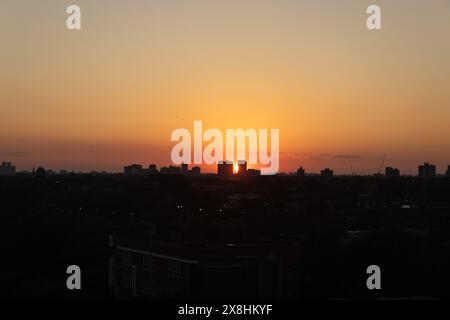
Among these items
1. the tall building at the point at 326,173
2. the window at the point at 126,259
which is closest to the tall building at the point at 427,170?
the tall building at the point at 326,173

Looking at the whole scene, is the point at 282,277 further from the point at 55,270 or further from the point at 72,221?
the point at 72,221

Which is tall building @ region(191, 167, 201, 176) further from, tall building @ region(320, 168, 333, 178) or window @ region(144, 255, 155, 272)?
window @ region(144, 255, 155, 272)

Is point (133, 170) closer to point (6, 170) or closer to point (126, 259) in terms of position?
point (6, 170)

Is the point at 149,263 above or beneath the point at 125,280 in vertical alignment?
above

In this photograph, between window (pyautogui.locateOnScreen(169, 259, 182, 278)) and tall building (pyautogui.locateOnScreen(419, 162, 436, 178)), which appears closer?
window (pyautogui.locateOnScreen(169, 259, 182, 278))

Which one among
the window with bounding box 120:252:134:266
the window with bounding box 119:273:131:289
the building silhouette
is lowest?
the window with bounding box 119:273:131:289

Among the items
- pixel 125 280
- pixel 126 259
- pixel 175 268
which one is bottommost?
pixel 125 280

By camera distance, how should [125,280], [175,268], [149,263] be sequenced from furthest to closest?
[125,280], [149,263], [175,268]

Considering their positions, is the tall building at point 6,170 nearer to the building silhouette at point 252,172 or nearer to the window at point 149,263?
the building silhouette at point 252,172

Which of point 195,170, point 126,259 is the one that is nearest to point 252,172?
point 195,170

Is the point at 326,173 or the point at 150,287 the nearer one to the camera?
the point at 150,287

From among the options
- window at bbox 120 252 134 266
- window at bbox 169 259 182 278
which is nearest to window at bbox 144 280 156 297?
window at bbox 169 259 182 278

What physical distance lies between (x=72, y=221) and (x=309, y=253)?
53.9 feet
